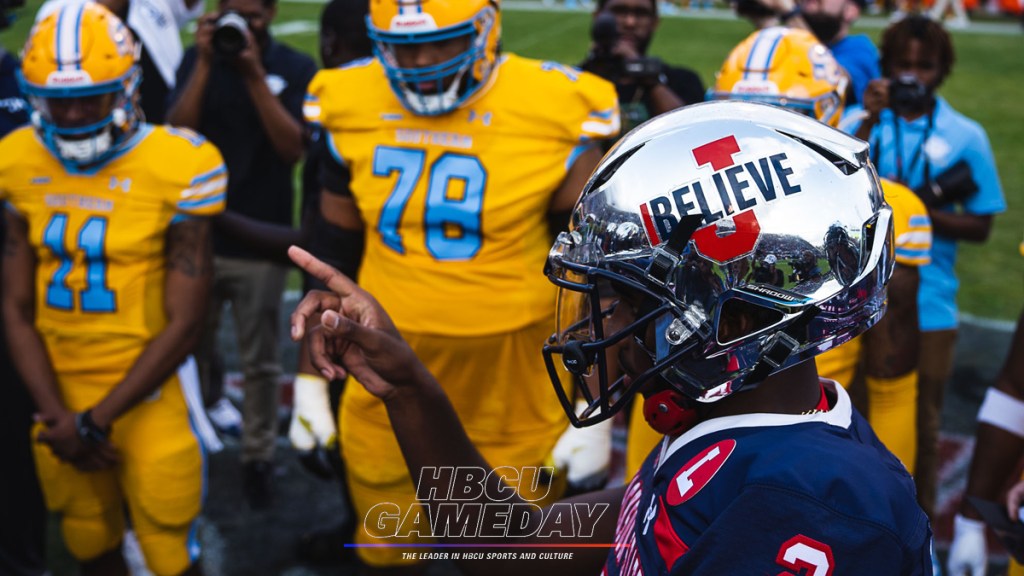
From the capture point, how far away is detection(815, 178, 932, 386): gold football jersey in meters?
2.93

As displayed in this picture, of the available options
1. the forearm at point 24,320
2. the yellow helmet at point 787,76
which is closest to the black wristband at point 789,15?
the yellow helmet at point 787,76

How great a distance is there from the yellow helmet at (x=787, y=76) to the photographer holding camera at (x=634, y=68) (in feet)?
3.22

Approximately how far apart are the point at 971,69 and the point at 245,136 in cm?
1529

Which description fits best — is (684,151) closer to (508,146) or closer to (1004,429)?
(508,146)

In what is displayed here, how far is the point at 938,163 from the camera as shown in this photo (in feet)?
14.3

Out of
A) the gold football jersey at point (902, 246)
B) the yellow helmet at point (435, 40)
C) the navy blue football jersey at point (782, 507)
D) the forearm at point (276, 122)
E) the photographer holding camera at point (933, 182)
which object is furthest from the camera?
the forearm at point (276, 122)

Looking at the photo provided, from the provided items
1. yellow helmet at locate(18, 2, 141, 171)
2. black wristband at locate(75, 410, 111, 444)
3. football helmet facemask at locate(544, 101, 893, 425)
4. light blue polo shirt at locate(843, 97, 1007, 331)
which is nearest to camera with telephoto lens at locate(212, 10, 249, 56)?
yellow helmet at locate(18, 2, 141, 171)

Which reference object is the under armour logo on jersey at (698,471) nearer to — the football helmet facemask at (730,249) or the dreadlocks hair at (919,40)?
the football helmet facemask at (730,249)

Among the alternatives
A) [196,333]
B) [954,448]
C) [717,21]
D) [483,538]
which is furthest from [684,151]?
[717,21]

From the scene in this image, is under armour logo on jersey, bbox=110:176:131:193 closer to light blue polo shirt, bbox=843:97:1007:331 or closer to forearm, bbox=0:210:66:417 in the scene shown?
forearm, bbox=0:210:66:417

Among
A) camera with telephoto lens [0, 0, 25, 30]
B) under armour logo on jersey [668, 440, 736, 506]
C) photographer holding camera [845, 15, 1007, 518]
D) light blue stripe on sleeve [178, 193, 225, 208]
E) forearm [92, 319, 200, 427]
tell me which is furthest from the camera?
camera with telephoto lens [0, 0, 25, 30]

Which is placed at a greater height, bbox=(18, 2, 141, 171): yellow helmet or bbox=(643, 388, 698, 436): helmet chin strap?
bbox=(643, 388, 698, 436): helmet chin strap

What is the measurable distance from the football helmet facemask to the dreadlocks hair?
11.1ft

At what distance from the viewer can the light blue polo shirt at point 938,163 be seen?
4.21m
